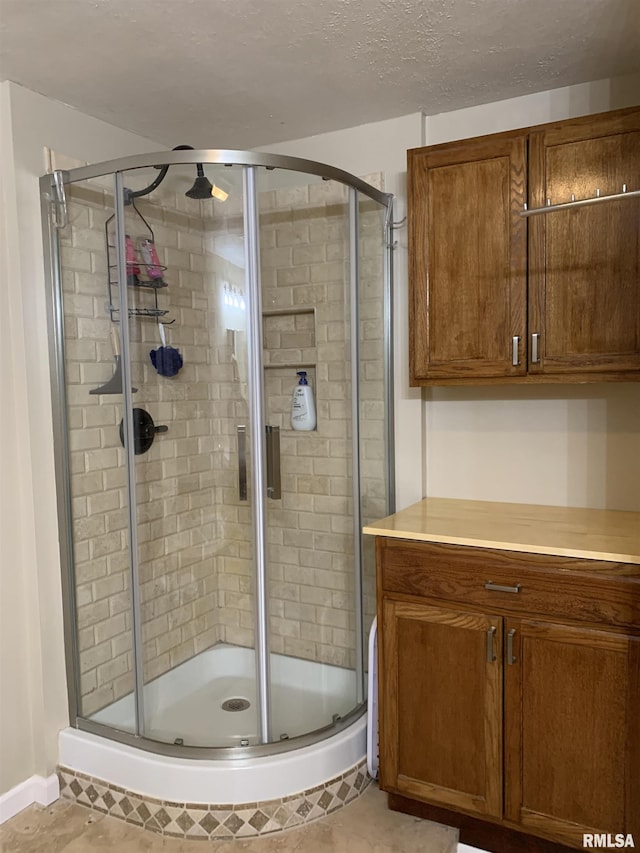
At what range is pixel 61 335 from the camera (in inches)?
87.6

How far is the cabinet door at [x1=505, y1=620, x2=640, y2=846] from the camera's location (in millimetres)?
1728

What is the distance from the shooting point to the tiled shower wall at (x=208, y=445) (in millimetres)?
2133

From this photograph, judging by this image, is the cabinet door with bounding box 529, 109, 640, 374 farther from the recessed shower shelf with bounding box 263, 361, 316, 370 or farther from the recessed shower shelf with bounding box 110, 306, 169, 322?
the recessed shower shelf with bounding box 110, 306, 169, 322

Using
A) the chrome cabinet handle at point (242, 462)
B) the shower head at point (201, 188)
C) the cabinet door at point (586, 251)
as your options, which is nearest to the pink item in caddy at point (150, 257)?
the shower head at point (201, 188)

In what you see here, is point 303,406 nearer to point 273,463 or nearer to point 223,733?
point 273,463

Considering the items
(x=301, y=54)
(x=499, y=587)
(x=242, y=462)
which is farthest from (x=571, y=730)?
(x=301, y=54)

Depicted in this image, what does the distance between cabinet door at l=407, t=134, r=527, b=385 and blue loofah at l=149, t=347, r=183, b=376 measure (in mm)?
808

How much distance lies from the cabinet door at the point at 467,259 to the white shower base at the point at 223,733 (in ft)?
3.80

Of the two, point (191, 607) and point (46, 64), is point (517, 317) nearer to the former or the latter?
point (191, 607)

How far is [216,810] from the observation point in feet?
6.66

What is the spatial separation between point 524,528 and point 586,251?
34.5 inches

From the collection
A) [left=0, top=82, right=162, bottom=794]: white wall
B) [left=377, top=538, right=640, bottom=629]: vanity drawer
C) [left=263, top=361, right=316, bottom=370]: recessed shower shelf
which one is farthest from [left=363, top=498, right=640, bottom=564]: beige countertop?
[left=0, top=82, right=162, bottom=794]: white wall

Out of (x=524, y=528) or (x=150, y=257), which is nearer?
(x=524, y=528)

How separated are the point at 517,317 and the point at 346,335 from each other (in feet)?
1.93
